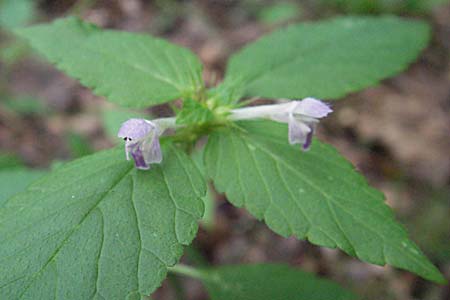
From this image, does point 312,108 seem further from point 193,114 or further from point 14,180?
point 14,180

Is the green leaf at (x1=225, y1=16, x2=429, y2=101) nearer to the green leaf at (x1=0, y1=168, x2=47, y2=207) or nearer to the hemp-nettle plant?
the hemp-nettle plant

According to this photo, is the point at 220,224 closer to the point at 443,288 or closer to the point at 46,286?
the point at 443,288

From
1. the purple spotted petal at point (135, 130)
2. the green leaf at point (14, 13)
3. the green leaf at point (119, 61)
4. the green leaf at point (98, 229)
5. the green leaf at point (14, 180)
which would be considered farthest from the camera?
the green leaf at point (14, 13)

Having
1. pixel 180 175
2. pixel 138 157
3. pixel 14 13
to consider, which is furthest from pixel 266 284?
pixel 14 13

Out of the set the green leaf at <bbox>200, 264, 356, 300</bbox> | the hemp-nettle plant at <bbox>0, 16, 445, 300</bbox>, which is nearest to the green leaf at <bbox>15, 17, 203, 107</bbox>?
the hemp-nettle plant at <bbox>0, 16, 445, 300</bbox>

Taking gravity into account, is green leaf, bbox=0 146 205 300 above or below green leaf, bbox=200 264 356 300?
above

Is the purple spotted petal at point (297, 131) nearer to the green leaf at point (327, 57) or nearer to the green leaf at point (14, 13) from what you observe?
the green leaf at point (327, 57)

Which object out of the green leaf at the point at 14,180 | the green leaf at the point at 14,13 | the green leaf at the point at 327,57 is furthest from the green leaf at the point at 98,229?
the green leaf at the point at 14,13
